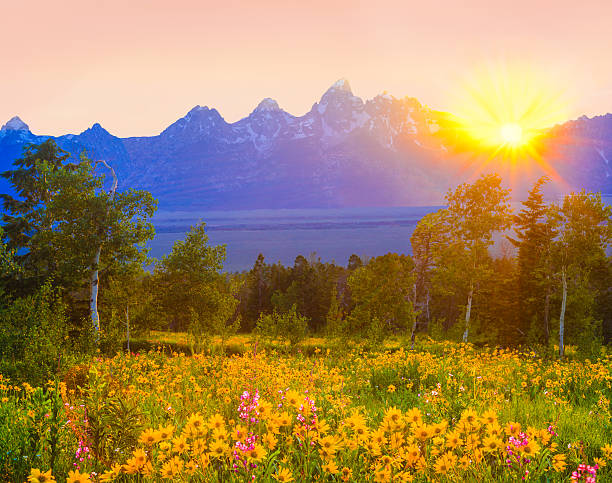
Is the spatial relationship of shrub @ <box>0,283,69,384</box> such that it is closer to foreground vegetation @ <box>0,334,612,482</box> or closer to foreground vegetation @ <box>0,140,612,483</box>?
foreground vegetation @ <box>0,140,612,483</box>

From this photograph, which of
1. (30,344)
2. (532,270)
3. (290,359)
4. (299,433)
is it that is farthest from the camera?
(532,270)

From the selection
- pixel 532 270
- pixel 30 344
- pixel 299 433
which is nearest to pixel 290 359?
pixel 30 344

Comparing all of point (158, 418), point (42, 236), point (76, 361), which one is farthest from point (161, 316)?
point (158, 418)

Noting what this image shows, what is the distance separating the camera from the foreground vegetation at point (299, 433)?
2.79 metres

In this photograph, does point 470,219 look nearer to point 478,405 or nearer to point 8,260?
point 478,405

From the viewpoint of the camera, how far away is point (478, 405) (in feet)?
17.9

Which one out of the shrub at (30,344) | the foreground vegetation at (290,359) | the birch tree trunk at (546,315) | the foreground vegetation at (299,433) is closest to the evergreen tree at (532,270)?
the birch tree trunk at (546,315)

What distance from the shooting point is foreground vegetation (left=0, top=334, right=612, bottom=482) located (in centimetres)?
279

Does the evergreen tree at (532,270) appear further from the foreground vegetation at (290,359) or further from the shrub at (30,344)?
the shrub at (30,344)

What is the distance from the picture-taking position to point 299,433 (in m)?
3.38

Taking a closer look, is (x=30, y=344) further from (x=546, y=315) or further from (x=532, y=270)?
(x=546, y=315)

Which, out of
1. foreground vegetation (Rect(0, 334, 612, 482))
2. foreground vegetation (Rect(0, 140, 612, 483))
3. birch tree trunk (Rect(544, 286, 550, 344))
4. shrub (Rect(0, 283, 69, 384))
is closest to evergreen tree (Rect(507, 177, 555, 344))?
birch tree trunk (Rect(544, 286, 550, 344))

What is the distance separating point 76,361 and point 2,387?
12.8 feet

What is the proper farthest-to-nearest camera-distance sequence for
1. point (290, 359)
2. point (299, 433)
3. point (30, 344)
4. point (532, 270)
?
point (532, 270) < point (290, 359) < point (30, 344) < point (299, 433)
